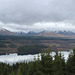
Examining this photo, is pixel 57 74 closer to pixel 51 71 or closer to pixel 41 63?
pixel 51 71

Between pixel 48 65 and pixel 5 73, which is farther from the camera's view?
pixel 5 73

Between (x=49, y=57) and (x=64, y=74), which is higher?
(x=49, y=57)

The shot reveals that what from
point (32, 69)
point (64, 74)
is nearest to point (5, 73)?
point (32, 69)

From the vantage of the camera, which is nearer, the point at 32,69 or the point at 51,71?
the point at 51,71

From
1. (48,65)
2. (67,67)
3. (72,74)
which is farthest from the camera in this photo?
(67,67)

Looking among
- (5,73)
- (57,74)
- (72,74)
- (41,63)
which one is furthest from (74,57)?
(5,73)

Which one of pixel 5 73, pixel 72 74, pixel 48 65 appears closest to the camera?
pixel 48 65

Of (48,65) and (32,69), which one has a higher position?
(48,65)

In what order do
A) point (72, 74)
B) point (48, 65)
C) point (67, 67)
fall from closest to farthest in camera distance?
point (48, 65), point (72, 74), point (67, 67)

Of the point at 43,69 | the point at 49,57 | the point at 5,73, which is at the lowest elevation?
the point at 5,73

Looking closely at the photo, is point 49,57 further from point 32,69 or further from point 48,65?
point 32,69
